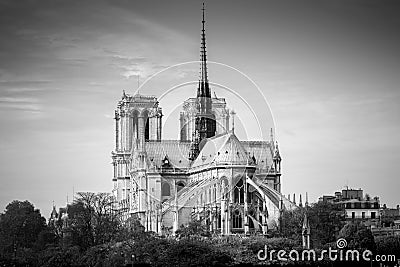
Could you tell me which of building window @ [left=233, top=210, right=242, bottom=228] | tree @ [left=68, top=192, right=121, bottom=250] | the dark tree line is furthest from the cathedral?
tree @ [left=68, top=192, right=121, bottom=250]

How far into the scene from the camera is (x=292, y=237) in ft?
512

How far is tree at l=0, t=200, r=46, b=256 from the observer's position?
16238 cm

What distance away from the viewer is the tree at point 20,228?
533 feet

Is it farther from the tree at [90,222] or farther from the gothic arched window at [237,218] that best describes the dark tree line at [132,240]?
the gothic arched window at [237,218]

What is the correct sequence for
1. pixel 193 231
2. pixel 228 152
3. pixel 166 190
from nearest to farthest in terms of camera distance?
pixel 193 231, pixel 228 152, pixel 166 190

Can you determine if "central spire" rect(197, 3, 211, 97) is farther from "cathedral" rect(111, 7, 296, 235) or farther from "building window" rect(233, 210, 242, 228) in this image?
"building window" rect(233, 210, 242, 228)

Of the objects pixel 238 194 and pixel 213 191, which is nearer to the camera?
pixel 238 194

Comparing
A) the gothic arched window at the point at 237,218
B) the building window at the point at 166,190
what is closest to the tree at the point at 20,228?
the gothic arched window at the point at 237,218

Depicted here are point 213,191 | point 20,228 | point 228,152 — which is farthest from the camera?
point 228,152

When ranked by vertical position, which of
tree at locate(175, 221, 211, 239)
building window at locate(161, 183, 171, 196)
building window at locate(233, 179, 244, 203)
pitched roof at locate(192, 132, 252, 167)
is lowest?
Result: tree at locate(175, 221, 211, 239)

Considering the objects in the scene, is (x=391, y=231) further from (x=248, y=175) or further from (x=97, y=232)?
(x=97, y=232)

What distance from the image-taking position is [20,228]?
167 meters

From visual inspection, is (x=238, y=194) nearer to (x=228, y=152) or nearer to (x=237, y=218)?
(x=237, y=218)

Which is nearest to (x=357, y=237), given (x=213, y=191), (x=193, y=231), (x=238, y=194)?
(x=193, y=231)
